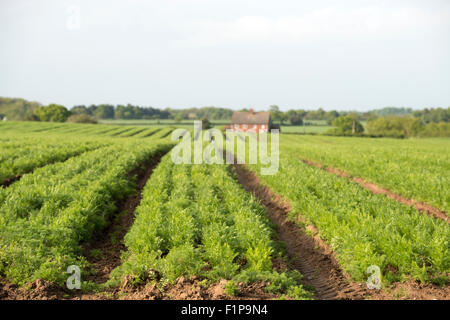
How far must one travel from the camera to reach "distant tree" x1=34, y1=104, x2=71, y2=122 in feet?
318

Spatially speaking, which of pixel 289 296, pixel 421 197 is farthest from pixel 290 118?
pixel 289 296

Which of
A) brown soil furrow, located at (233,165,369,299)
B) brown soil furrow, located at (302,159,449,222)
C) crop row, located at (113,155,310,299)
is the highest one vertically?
crop row, located at (113,155,310,299)

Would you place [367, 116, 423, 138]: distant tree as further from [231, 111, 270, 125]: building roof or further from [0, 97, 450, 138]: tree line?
[231, 111, 270, 125]: building roof

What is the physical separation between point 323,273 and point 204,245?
229cm

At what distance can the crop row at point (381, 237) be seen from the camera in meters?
5.69

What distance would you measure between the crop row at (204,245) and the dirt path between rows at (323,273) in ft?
2.07

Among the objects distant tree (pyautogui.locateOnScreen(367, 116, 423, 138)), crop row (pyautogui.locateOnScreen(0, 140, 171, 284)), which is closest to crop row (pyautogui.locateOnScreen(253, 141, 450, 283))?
crop row (pyautogui.locateOnScreen(0, 140, 171, 284))

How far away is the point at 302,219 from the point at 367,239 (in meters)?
2.86

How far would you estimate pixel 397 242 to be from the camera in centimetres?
631

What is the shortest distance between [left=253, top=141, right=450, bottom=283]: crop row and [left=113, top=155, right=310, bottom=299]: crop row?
1.23 meters

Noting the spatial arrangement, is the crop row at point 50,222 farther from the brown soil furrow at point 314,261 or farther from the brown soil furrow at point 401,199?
the brown soil furrow at point 401,199

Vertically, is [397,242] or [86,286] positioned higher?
[397,242]
